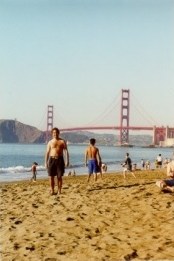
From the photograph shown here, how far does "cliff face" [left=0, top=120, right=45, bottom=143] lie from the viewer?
168 m

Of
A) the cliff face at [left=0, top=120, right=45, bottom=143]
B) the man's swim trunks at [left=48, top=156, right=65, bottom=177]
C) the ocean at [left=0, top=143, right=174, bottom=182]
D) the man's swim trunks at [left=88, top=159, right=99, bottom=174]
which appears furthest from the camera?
the cliff face at [left=0, top=120, right=45, bottom=143]

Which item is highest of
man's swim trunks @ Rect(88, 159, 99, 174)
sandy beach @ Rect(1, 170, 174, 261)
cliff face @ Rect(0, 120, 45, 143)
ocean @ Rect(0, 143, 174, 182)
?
cliff face @ Rect(0, 120, 45, 143)

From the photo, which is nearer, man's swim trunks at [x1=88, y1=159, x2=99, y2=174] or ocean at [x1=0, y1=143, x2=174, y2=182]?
man's swim trunks at [x1=88, y1=159, x2=99, y2=174]

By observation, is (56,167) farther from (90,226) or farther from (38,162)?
(38,162)

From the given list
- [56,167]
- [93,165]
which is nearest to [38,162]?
[93,165]

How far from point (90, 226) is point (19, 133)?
6598 inches

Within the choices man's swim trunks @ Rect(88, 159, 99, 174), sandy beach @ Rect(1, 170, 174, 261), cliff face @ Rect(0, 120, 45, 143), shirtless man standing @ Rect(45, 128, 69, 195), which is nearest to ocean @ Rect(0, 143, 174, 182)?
man's swim trunks @ Rect(88, 159, 99, 174)

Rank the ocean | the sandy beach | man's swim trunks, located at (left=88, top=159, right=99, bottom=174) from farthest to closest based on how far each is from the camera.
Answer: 1. the ocean
2. man's swim trunks, located at (left=88, top=159, right=99, bottom=174)
3. the sandy beach

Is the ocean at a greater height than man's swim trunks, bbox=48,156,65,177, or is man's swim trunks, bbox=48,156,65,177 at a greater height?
man's swim trunks, bbox=48,156,65,177

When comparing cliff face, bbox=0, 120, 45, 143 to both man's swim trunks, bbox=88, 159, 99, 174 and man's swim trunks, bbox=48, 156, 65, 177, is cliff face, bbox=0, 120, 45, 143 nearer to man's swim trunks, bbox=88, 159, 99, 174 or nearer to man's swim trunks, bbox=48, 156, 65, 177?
man's swim trunks, bbox=88, 159, 99, 174

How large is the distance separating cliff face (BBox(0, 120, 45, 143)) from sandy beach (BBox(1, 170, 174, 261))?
159849 mm

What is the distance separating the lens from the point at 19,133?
171125mm

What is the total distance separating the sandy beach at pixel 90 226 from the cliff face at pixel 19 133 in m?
160

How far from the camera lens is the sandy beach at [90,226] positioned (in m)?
4.44
